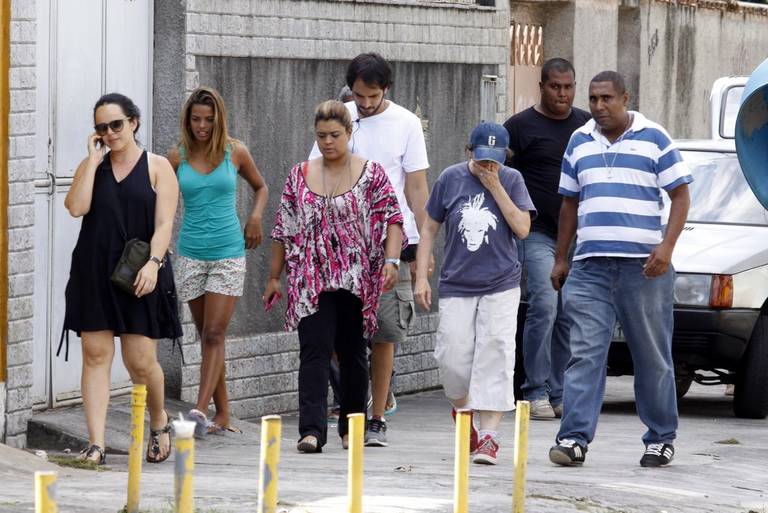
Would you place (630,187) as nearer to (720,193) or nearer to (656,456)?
(656,456)

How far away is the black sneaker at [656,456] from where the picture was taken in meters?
8.84

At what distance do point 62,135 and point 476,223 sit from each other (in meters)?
2.34

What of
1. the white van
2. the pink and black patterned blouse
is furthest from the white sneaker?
the pink and black patterned blouse

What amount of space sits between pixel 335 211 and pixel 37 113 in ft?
5.56

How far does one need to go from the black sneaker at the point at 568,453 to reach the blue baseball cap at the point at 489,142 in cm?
139

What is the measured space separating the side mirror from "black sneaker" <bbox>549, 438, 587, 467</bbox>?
194cm

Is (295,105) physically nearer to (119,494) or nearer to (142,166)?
(142,166)

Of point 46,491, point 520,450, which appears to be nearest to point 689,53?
point 520,450

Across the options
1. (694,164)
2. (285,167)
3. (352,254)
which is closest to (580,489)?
(352,254)

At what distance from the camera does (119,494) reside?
726 cm

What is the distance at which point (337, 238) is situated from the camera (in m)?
8.83

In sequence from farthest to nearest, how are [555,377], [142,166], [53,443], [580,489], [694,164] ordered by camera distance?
[694,164]
[555,377]
[53,443]
[142,166]
[580,489]

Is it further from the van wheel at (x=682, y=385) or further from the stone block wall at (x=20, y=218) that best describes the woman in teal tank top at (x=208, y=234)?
the van wheel at (x=682, y=385)

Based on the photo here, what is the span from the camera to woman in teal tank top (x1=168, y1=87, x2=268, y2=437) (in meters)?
9.56
